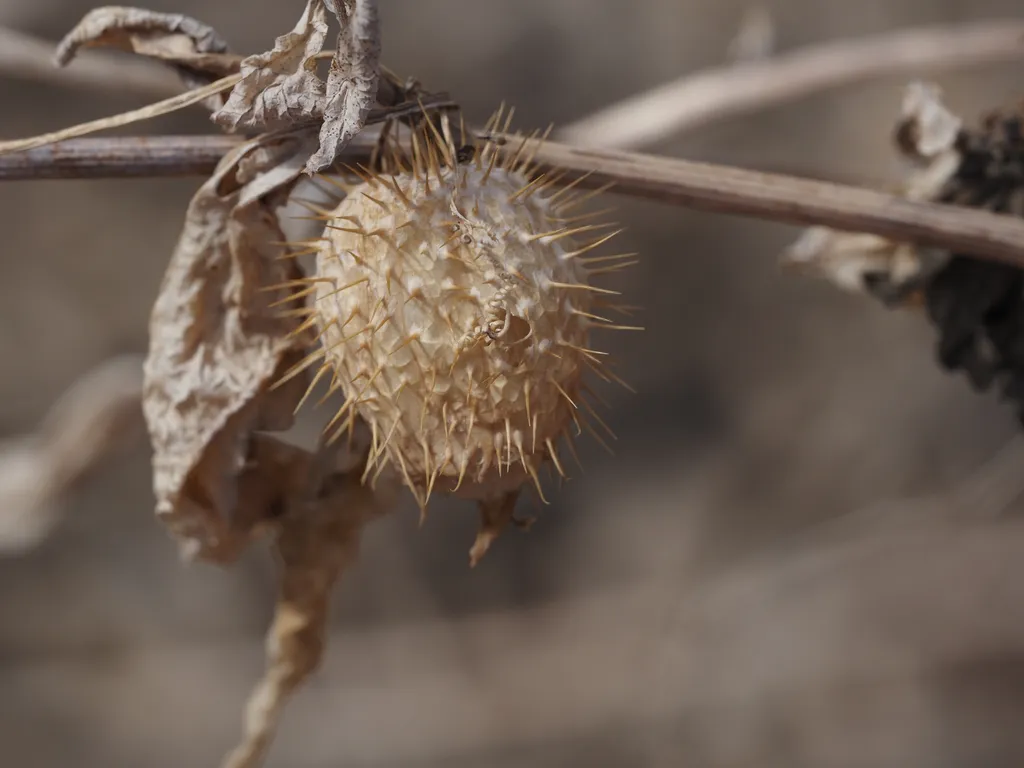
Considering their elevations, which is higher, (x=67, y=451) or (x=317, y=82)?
(x=317, y=82)

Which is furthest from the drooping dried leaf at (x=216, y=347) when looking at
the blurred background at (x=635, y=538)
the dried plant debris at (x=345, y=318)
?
the blurred background at (x=635, y=538)

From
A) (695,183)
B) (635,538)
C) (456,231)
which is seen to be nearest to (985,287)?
(695,183)

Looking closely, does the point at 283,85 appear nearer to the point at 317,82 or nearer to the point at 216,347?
the point at 317,82

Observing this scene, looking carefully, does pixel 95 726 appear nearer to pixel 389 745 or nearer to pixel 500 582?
pixel 389 745

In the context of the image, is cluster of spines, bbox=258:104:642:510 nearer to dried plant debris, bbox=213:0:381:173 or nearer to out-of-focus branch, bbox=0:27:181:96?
dried plant debris, bbox=213:0:381:173

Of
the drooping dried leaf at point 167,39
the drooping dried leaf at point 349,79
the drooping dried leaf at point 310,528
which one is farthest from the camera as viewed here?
the drooping dried leaf at point 310,528

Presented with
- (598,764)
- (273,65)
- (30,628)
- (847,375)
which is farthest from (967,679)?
(30,628)

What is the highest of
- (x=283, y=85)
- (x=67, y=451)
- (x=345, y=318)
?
(x=283, y=85)

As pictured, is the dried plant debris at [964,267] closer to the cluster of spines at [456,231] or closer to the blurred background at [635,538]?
the cluster of spines at [456,231]
